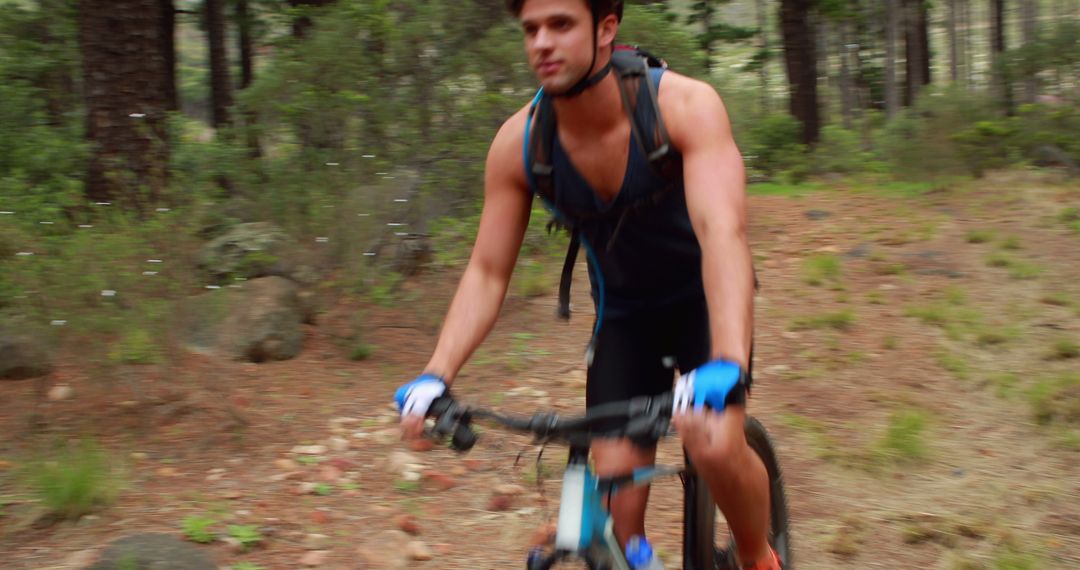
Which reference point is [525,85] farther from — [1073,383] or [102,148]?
[1073,383]

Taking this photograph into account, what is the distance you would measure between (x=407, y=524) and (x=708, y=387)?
3148 millimetres

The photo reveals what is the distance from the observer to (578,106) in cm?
288

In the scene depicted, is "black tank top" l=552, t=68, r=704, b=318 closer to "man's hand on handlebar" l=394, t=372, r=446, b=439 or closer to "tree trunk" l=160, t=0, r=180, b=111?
"man's hand on handlebar" l=394, t=372, r=446, b=439

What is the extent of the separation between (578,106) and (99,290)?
3716 mm

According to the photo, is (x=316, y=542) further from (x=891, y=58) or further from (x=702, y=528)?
(x=891, y=58)

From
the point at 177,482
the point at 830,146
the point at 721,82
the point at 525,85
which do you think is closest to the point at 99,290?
the point at 177,482

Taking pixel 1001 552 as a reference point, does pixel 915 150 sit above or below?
above

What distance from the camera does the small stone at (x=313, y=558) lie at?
15.4 ft

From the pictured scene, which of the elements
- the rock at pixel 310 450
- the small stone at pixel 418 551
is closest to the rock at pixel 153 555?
the small stone at pixel 418 551

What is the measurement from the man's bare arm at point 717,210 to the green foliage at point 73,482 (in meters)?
3.45

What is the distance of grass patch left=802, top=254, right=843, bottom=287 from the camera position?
8.74 metres

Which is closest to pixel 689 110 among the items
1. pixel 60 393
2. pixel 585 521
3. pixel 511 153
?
pixel 511 153

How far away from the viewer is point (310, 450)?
228 inches

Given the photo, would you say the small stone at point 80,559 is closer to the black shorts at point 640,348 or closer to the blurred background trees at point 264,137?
the blurred background trees at point 264,137
